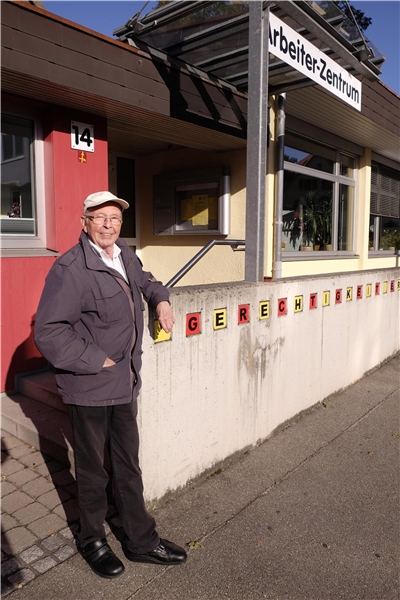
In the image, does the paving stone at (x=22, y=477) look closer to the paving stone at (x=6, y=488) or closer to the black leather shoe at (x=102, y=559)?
the paving stone at (x=6, y=488)

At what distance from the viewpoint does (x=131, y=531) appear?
2.74m

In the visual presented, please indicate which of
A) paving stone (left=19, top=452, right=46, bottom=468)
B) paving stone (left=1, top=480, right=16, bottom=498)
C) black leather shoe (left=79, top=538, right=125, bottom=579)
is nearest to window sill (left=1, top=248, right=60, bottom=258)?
paving stone (left=19, top=452, right=46, bottom=468)

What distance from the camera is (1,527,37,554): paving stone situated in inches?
111

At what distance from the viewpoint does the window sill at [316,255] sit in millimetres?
7015

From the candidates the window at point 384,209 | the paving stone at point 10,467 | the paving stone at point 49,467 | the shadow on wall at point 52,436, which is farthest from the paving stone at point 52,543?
the window at point 384,209

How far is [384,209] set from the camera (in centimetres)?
977

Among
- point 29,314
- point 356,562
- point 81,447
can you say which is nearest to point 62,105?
point 29,314

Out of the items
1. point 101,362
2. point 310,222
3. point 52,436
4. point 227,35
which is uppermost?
point 227,35

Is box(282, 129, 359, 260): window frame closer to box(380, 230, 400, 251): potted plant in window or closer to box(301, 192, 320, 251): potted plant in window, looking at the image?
box(301, 192, 320, 251): potted plant in window

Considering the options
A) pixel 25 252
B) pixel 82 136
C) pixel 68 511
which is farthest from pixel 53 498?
pixel 82 136

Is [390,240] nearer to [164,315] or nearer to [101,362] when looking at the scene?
[164,315]

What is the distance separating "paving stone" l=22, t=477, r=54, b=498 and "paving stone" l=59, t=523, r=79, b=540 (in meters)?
0.43

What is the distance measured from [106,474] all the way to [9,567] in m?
0.71

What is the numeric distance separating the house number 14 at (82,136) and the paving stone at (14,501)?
3.14 metres
